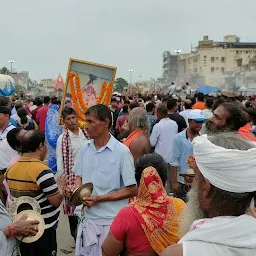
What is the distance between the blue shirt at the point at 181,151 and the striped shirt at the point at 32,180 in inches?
85.5

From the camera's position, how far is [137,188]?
371 cm

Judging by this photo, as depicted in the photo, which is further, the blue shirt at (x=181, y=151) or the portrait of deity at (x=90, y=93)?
the portrait of deity at (x=90, y=93)

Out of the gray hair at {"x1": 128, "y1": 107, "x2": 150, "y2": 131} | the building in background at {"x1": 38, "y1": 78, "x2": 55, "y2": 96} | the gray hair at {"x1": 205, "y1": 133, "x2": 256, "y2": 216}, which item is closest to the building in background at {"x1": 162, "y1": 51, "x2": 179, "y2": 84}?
the building in background at {"x1": 38, "y1": 78, "x2": 55, "y2": 96}

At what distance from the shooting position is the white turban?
160 cm

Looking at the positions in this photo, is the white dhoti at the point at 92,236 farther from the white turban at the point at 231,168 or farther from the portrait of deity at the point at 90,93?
the portrait of deity at the point at 90,93

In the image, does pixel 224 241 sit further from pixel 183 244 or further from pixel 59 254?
pixel 59 254

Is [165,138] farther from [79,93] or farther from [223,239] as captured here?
[223,239]

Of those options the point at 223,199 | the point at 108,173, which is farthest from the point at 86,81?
the point at 223,199

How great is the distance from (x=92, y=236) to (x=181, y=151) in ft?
6.96

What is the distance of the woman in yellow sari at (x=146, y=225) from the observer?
2770 millimetres

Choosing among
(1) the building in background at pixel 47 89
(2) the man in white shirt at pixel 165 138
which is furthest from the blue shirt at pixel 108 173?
(1) the building in background at pixel 47 89

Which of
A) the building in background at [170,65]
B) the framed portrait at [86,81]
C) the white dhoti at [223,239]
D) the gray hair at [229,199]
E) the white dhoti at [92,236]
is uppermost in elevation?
the building in background at [170,65]

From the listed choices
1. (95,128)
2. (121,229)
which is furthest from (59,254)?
(121,229)

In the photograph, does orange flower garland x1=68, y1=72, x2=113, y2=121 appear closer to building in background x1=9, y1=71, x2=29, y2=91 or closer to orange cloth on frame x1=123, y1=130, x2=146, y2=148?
orange cloth on frame x1=123, y1=130, x2=146, y2=148
